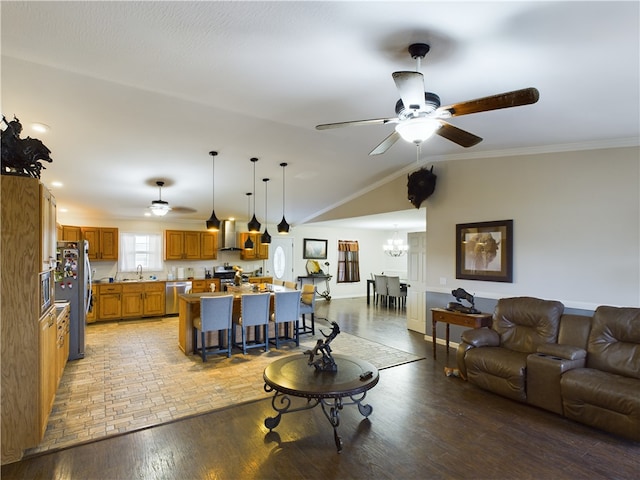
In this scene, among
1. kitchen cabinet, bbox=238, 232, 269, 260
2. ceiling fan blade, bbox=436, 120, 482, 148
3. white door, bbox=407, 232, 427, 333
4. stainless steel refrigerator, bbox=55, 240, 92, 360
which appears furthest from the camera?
kitchen cabinet, bbox=238, 232, 269, 260

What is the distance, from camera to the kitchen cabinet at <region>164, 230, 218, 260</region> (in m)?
8.25

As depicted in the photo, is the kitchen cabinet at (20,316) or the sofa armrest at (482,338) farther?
the sofa armrest at (482,338)

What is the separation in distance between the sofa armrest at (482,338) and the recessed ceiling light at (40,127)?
5.28 metres

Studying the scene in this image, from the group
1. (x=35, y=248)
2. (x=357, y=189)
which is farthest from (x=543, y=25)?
(x=357, y=189)

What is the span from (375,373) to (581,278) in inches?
123

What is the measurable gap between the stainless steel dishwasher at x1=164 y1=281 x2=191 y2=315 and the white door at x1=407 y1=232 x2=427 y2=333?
16.2ft

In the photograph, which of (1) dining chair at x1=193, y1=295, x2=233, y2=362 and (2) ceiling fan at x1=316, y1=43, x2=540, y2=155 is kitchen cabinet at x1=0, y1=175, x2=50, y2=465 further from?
(2) ceiling fan at x1=316, y1=43, x2=540, y2=155

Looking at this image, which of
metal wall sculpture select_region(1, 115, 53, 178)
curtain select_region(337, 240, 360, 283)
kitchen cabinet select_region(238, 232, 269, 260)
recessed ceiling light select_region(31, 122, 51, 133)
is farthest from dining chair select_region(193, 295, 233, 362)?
curtain select_region(337, 240, 360, 283)

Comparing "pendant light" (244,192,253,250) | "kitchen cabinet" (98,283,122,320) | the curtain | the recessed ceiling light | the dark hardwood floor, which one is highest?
the recessed ceiling light

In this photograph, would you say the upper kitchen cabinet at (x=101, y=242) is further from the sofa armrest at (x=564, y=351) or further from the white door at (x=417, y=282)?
the sofa armrest at (x=564, y=351)

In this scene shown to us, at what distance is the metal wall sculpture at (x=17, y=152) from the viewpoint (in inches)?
99.7

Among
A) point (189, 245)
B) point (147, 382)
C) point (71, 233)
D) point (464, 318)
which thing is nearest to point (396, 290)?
point (464, 318)

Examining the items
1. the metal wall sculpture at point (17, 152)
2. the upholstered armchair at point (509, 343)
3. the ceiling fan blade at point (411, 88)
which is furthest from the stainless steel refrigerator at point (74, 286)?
the upholstered armchair at point (509, 343)

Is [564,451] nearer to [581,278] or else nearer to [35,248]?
[581,278]
